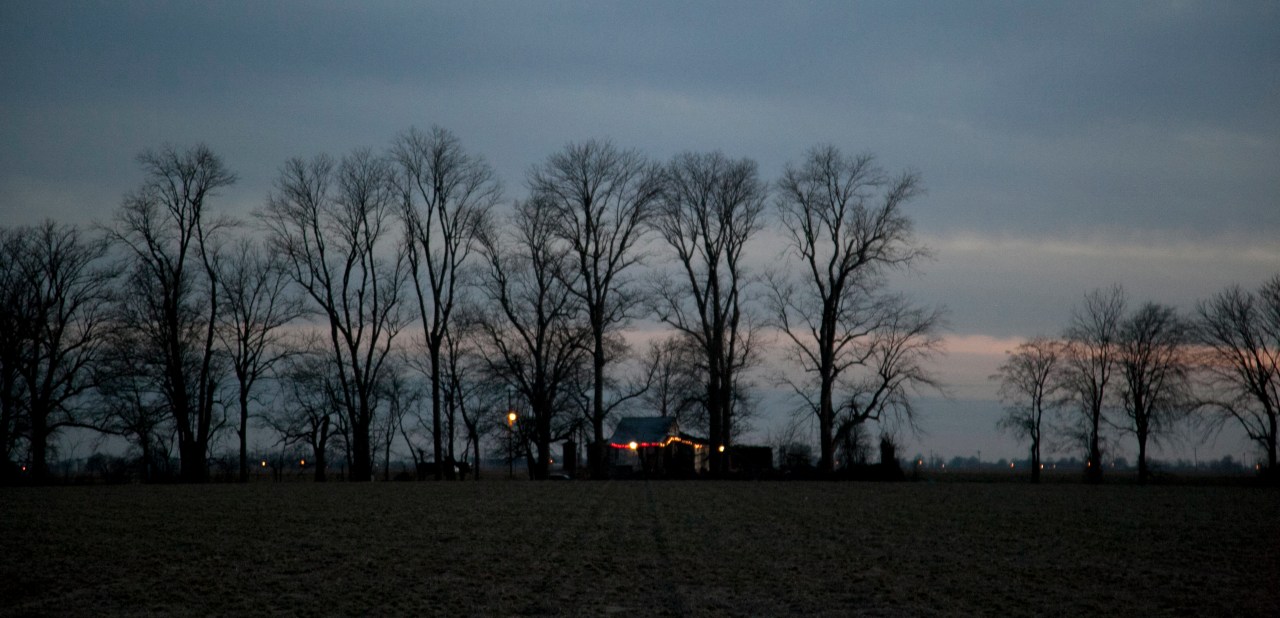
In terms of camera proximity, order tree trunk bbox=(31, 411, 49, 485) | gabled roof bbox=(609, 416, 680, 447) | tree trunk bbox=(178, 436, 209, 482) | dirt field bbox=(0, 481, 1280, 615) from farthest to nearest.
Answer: gabled roof bbox=(609, 416, 680, 447)
tree trunk bbox=(178, 436, 209, 482)
tree trunk bbox=(31, 411, 49, 485)
dirt field bbox=(0, 481, 1280, 615)

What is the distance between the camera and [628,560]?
12961mm

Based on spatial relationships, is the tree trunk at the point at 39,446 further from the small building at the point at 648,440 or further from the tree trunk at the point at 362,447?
the small building at the point at 648,440

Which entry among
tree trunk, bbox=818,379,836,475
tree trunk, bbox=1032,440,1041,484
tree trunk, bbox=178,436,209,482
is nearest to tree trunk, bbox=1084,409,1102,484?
tree trunk, bbox=1032,440,1041,484

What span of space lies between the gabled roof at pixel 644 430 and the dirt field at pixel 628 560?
52063 millimetres

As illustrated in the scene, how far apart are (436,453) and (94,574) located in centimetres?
3414

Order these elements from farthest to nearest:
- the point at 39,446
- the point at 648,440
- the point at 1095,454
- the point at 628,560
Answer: the point at 648,440 → the point at 1095,454 → the point at 39,446 → the point at 628,560

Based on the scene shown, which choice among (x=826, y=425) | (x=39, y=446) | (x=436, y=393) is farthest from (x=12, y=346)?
(x=826, y=425)

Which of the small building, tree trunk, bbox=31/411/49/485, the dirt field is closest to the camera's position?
the dirt field

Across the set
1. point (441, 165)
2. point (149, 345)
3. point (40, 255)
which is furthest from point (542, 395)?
point (40, 255)

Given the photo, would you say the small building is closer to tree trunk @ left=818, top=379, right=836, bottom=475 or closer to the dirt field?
tree trunk @ left=818, top=379, right=836, bottom=475

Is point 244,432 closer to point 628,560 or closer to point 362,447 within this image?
point 362,447

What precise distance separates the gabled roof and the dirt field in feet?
171

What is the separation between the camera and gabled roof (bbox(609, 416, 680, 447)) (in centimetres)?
7438

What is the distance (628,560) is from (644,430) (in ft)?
208
